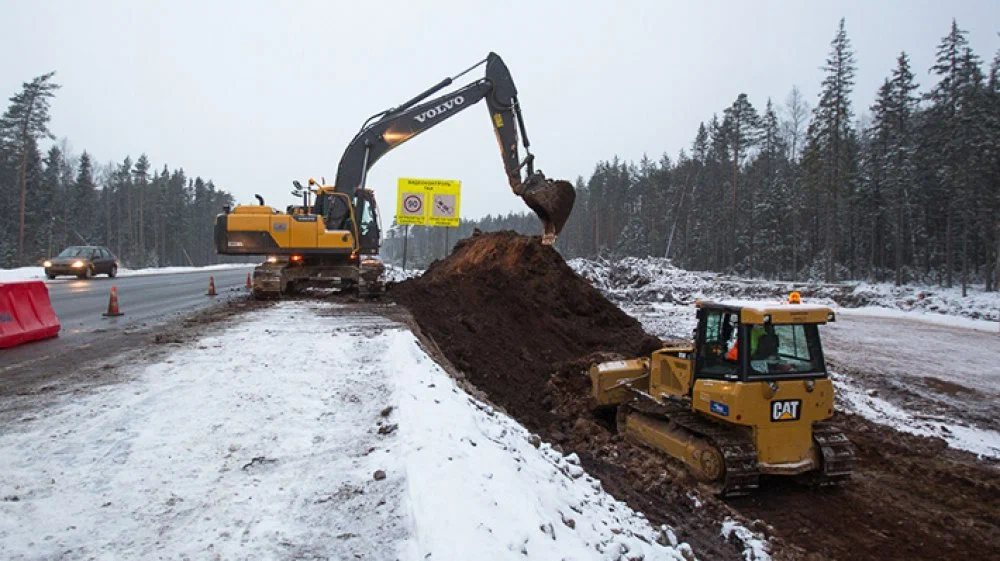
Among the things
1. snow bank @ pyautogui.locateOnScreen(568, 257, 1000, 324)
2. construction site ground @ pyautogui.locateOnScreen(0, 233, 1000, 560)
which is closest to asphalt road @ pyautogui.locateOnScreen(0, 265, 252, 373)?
construction site ground @ pyautogui.locateOnScreen(0, 233, 1000, 560)

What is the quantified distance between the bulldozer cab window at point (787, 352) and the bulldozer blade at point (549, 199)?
852 centimetres

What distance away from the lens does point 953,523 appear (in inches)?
236

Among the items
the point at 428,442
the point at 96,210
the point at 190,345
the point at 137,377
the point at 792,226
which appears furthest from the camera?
the point at 96,210

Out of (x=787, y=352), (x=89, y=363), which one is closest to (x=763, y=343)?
(x=787, y=352)

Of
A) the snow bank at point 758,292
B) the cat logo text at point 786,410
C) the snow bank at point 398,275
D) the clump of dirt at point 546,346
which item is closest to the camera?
the clump of dirt at point 546,346

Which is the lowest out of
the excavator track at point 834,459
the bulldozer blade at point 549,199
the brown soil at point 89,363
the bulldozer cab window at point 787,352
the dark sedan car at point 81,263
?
the excavator track at point 834,459

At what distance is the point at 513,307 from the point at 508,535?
32.4ft

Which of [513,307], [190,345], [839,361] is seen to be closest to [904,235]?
[839,361]

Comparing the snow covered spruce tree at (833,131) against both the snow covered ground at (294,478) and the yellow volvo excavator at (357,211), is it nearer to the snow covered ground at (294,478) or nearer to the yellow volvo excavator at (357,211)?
the yellow volvo excavator at (357,211)

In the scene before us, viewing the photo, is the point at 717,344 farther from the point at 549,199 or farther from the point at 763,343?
the point at 549,199

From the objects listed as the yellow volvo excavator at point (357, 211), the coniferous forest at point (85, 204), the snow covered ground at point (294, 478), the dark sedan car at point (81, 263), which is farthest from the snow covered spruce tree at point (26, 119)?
the snow covered ground at point (294, 478)

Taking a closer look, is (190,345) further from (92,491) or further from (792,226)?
(792,226)

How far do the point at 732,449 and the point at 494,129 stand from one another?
12.1 metres

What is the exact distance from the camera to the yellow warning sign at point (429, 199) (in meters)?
20.5
